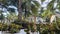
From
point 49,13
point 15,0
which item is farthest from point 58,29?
point 15,0

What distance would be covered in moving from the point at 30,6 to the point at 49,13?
1.26 m

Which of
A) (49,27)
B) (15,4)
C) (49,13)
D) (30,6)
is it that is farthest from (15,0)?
(49,27)

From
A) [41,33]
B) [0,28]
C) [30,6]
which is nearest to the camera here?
[0,28]

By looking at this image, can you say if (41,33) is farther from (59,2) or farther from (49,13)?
(59,2)

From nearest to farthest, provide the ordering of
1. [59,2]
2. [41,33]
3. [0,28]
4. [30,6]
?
[0,28] → [41,33] → [30,6] → [59,2]

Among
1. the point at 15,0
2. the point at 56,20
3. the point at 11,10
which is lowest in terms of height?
the point at 56,20

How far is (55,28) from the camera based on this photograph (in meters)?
8.75

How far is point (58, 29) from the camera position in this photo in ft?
28.6

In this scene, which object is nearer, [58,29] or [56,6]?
[58,29]

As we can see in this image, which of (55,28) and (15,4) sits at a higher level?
(15,4)

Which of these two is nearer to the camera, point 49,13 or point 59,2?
point 49,13

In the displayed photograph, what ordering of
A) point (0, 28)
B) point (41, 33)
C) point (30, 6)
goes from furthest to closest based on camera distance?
point (30, 6), point (41, 33), point (0, 28)

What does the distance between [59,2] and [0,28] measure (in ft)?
14.3

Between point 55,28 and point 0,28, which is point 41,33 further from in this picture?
point 0,28
